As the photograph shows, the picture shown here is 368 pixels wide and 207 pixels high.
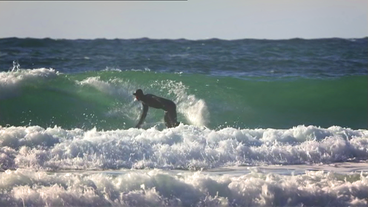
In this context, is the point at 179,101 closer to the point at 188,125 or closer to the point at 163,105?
the point at 188,125

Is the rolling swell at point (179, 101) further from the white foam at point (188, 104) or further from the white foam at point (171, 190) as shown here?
the white foam at point (171, 190)

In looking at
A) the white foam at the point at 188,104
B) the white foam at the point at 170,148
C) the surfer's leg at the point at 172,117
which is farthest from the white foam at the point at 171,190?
the white foam at the point at 188,104

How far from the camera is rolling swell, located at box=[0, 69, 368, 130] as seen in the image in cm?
1678

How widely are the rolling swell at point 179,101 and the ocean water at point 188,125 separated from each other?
0.13ft

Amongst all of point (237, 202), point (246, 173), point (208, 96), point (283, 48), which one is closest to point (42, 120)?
point (208, 96)

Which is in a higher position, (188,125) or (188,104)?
(188,104)

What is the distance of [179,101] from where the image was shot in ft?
57.6

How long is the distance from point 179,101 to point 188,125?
2577 millimetres

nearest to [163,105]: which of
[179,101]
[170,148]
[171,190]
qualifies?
[170,148]

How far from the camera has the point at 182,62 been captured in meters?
24.6

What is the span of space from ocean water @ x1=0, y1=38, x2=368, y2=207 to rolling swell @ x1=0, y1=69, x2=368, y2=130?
0.13 ft

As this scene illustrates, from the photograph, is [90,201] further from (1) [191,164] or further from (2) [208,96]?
(2) [208,96]

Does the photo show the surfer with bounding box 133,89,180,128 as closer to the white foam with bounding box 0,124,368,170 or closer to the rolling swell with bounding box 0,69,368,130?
the white foam with bounding box 0,124,368,170

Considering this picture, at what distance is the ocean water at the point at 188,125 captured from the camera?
9.42 m
